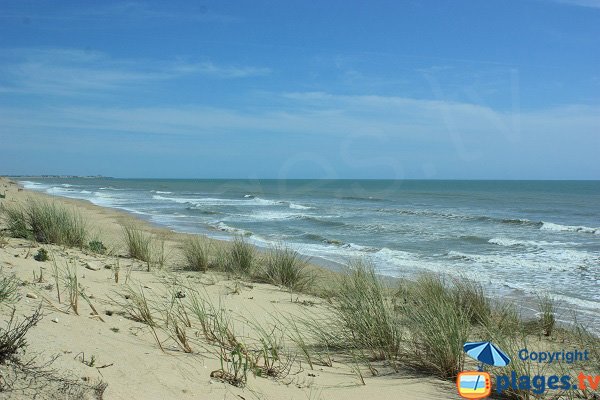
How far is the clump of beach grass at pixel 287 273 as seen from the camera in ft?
28.5

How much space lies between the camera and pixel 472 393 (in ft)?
12.5

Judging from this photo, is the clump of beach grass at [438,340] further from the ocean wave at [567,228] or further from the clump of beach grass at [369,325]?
the ocean wave at [567,228]

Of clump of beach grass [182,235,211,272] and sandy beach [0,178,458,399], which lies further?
clump of beach grass [182,235,211,272]

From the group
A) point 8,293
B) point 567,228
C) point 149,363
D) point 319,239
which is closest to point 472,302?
point 149,363

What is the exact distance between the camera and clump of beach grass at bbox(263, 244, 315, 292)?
28.5 feet

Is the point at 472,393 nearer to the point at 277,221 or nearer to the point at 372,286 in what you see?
the point at 372,286

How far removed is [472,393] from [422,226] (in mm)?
20725

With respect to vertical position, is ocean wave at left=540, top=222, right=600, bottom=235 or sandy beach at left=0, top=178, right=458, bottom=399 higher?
sandy beach at left=0, top=178, right=458, bottom=399

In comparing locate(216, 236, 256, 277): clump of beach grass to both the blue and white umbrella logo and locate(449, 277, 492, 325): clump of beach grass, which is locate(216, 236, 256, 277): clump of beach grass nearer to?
locate(449, 277, 492, 325): clump of beach grass

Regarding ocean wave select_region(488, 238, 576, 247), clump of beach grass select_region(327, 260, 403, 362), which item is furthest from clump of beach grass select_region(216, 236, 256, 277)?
ocean wave select_region(488, 238, 576, 247)

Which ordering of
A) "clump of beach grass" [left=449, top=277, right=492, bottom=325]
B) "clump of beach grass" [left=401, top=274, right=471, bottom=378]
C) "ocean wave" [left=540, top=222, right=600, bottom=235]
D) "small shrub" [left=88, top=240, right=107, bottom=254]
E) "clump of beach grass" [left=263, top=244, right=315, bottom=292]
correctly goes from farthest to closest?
"ocean wave" [left=540, top=222, right=600, bottom=235] → "small shrub" [left=88, top=240, right=107, bottom=254] → "clump of beach grass" [left=263, top=244, right=315, bottom=292] → "clump of beach grass" [left=449, top=277, right=492, bottom=325] → "clump of beach grass" [left=401, top=274, right=471, bottom=378]

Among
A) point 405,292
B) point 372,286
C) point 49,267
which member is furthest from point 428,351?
point 49,267

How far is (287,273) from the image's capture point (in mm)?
8805

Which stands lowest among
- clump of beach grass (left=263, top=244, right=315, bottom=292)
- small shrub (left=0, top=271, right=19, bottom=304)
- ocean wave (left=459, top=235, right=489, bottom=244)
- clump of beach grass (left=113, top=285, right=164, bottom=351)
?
ocean wave (left=459, top=235, right=489, bottom=244)
